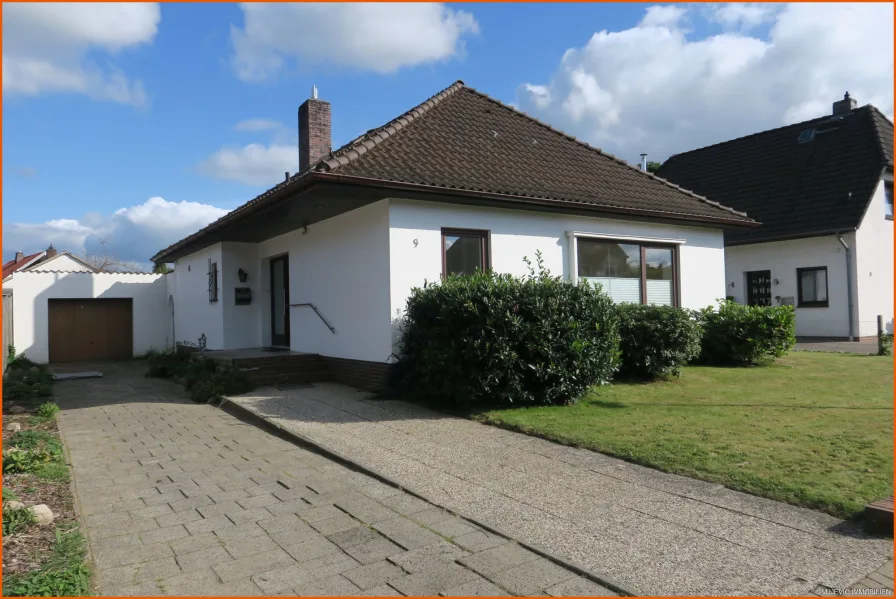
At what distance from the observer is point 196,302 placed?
18.5 meters

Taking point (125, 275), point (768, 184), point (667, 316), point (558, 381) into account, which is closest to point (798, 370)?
point (667, 316)

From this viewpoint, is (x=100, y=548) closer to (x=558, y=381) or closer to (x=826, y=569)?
(x=826, y=569)

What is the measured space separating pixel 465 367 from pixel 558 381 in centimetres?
132

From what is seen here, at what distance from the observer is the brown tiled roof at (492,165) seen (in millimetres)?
10219

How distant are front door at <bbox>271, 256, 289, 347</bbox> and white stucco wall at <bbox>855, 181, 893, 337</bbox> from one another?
55.1ft

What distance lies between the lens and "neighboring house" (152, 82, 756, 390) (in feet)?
33.9

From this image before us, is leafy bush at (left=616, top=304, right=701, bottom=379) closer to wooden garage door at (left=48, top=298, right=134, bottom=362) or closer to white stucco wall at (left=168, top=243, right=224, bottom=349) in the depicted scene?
white stucco wall at (left=168, top=243, right=224, bottom=349)

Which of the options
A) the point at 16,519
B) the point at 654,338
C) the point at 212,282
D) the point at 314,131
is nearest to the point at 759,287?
the point at 654,338

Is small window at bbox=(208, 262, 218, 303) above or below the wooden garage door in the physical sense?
above

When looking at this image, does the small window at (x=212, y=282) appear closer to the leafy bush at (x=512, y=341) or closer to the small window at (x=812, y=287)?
the leafy bush at (x=512, y=341)

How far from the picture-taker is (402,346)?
9883 mm

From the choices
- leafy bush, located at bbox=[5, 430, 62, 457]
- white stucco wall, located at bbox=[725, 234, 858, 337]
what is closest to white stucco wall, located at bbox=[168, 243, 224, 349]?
leafy bush, located at bbox=[5, 430, 62, 457]

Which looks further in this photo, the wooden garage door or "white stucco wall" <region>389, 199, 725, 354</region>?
the wooden garage door

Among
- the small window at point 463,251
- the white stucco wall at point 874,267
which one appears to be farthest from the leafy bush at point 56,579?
the white stucco wall at point 874,267
